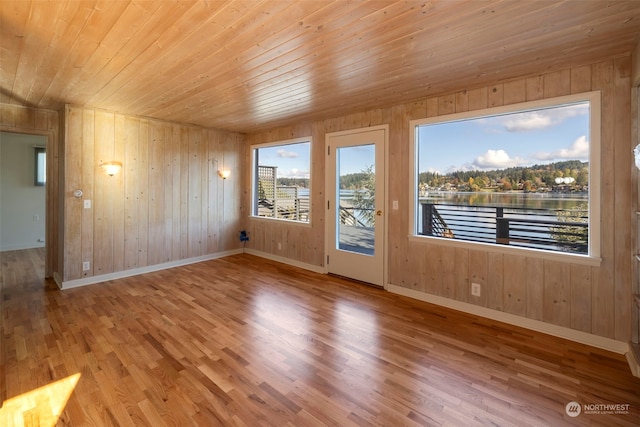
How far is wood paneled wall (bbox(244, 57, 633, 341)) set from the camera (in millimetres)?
2549

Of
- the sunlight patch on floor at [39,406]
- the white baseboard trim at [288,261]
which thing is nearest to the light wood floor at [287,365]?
the sunlight patch on floor at [39,406]

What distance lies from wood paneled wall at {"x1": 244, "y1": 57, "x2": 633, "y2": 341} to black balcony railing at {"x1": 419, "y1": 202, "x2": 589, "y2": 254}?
0.67 ft

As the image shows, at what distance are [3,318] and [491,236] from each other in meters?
5.37

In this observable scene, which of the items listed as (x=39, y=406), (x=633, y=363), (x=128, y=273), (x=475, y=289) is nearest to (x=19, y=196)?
(x=128, y=273)

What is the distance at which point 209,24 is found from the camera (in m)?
2.06

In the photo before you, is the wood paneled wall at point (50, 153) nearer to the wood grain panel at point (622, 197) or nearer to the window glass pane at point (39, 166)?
the window glass pane at point (39, 166)

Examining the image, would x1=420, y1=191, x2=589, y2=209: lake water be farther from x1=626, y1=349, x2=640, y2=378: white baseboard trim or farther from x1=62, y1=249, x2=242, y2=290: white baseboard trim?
x1=62, y1=249, x2=242, y2=290: white baseboard trim

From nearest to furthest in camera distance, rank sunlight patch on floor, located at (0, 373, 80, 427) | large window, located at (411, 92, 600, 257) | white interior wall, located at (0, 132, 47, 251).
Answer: sunlight patch on floor, located at (0, 373, 80, 427), large window, located at (411, 92, 600, 257), white interior wall, located at (0, 132, 47, 251)

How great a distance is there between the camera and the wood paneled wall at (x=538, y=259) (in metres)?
2.55

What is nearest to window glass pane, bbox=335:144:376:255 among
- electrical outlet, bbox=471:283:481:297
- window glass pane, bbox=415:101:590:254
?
window glass pane, bbox=415:101:590:254

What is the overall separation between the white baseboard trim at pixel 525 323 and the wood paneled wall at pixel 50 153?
505 cm

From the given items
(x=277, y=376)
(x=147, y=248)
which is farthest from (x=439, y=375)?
(x=147, y=248)

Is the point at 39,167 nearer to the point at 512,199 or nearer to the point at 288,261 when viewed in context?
the point at 288,261

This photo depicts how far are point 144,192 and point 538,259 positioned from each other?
5.44 meters
